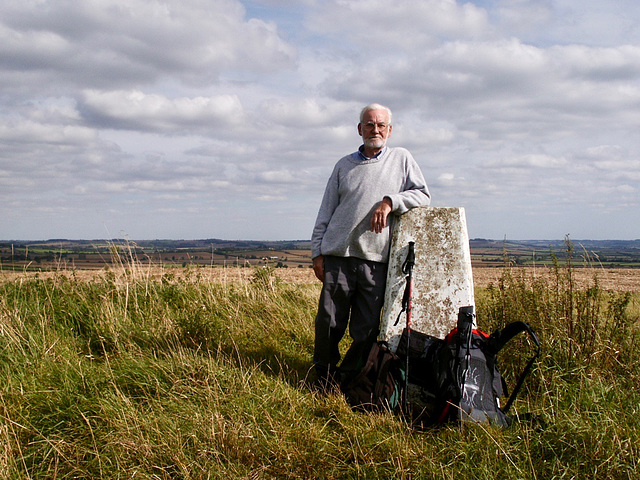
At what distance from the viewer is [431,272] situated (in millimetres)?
4223

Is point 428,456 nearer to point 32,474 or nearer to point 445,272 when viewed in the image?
point 445,272

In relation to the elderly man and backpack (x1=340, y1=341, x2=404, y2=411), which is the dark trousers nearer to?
the elderly man

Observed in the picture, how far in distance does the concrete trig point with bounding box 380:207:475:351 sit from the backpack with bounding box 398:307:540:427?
40cm

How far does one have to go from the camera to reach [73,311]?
6113mm

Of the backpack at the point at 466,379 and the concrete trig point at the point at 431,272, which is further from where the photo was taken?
the concrete trig point at the point at 431,272

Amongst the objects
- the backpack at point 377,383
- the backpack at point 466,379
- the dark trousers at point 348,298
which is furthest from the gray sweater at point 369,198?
the backpack at point 466,379

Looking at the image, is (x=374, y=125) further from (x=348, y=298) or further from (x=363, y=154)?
(x=348, y=298)

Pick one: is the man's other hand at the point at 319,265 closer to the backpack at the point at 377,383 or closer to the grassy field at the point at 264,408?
the backpack at the point at 377,383

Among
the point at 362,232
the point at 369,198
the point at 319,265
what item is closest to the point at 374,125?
the point at 369,198

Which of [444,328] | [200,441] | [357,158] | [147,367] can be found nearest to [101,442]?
[200,441]

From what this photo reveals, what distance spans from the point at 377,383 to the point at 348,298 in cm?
87

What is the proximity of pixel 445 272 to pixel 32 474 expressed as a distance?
328 centimetres

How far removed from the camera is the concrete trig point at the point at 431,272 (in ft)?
13.6

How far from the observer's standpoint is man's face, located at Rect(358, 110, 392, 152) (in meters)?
4.25
